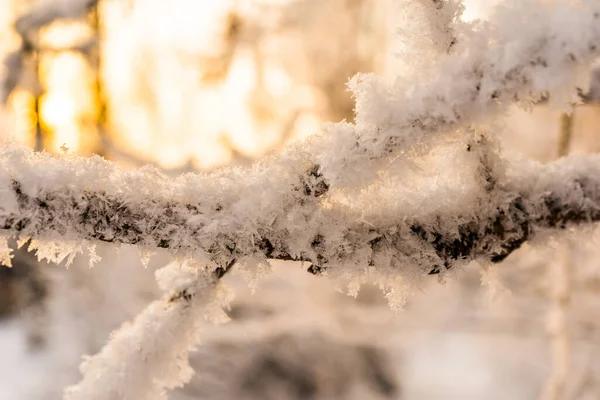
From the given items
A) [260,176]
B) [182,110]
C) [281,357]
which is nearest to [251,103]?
[182,110]

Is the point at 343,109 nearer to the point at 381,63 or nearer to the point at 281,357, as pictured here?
the point at 381,63

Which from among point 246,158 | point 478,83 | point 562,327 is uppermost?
point 246,158

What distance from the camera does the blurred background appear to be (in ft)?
2.94

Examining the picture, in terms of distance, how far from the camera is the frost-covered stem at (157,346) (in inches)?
9.7

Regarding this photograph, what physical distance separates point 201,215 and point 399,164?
84mm

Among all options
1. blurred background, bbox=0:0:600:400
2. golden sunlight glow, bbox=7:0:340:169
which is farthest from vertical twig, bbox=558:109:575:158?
golden sunlight glow, bbox=7:0:340:169

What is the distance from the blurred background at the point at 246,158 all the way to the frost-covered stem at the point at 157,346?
68cm

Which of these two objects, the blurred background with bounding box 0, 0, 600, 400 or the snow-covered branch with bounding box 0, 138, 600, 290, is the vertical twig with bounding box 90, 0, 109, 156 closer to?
the blurred background with bounding box 0, 0, 600, 400

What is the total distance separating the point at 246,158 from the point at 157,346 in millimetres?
710

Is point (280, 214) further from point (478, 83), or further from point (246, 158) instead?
point (246, 158)

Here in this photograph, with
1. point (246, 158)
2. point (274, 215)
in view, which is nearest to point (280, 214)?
point (274, 215)

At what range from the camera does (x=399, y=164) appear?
20 cm

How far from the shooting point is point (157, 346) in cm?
25

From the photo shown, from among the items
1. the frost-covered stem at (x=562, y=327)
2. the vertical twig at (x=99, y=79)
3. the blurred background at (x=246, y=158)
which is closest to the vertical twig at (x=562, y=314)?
the frost-covered stem at (x=562, y=327)
